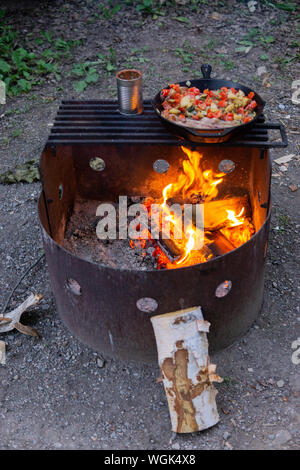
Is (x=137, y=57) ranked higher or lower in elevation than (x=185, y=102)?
lower

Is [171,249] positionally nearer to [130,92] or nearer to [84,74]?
[130,92]

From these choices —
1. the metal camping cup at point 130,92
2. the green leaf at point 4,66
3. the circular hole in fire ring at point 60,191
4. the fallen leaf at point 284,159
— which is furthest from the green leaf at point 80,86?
the metal camping cup at point 130,92

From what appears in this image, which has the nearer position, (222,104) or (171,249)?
(222,104)

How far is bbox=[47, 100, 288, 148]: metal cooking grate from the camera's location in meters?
3.28

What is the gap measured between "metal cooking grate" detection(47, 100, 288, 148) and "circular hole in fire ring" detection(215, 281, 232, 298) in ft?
2.93

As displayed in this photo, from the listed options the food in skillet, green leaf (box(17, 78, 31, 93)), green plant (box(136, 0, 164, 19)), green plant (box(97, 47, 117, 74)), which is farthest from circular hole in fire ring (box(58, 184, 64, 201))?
green plant (box(136, 0, 164, 19))

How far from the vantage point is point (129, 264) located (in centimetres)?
392

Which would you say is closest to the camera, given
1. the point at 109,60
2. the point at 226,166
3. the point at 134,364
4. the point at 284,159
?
A: the point at 134,364

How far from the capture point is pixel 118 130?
3418mm

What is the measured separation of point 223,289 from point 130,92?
1.54 metres

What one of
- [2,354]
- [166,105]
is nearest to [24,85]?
[166,105]

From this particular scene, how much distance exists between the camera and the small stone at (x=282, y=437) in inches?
114

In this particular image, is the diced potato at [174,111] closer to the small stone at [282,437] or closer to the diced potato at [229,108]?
the diced potato at [229,108]

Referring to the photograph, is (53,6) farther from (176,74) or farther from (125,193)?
(125,193)
